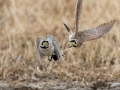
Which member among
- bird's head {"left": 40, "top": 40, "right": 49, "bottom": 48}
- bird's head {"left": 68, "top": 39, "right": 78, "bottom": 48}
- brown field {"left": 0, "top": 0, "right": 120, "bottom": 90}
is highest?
brown field {"left": 0, "top": 0, "right": 120, "bottom": 90}

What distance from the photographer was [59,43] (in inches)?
218

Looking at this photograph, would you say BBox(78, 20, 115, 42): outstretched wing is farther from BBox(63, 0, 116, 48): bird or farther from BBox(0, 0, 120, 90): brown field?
BBox(0, 0, 120, 90): brown field

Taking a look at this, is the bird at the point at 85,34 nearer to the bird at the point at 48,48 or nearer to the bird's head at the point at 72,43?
the bird's head at the point at 72,43

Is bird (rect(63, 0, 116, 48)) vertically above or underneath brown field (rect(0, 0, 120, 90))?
underneath

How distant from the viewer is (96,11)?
238 inches

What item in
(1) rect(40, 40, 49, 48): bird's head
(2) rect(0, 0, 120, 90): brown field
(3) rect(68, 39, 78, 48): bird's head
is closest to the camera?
(3) rect(68, 39, 78, 48): bird's head

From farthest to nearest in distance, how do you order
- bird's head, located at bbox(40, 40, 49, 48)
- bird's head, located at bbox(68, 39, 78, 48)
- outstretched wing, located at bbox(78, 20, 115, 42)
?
bird's head, located at bbox(40, 40, 49, 48), outstretched wing, located at bbox(78, 20, 115, 42), bird's head, located at bbox(68, 39, 78, 48)

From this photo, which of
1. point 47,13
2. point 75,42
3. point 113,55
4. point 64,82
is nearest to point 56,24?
point 47,13

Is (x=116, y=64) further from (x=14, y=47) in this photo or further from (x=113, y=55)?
(x=14, y=47)

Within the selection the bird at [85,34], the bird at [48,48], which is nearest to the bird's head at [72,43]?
the bird at [85,34]

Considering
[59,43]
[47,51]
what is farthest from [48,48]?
[59,43]

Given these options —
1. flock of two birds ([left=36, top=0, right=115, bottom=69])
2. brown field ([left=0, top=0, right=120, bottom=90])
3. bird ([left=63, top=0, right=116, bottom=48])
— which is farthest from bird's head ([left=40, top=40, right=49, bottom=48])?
brown field ([left=0, top=0, right=120, bottom=90])

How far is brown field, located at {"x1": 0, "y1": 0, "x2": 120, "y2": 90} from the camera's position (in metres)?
4.81

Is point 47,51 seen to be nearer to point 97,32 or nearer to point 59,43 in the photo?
point 97,32
